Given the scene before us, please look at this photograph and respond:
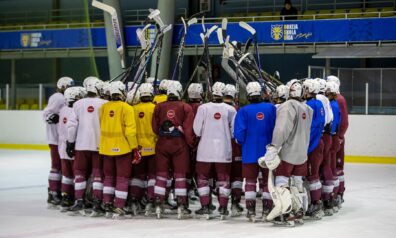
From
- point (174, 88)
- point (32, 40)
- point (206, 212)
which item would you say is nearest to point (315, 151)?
point (206, 212)

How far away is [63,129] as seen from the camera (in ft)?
30.9

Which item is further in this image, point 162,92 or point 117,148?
point 162,92

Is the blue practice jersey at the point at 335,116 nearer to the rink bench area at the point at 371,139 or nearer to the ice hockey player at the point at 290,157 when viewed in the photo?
the ice hockey player at the point at 290,157

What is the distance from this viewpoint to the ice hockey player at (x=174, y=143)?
29.2ft

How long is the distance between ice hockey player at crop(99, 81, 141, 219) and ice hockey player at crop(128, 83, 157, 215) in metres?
0.28

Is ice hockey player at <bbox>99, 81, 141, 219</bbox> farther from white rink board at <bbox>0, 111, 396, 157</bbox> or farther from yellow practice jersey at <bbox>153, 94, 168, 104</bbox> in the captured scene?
white rink board at <bbox>0, 111, 396, 157</bbox>

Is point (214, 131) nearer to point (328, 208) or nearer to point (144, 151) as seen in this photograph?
point (144, 151)

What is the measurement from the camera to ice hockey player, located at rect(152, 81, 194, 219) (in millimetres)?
8906

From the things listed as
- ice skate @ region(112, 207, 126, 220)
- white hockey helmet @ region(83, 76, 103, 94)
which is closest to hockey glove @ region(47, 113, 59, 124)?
white hockey helmet @ region(83, 76, 103, 94)

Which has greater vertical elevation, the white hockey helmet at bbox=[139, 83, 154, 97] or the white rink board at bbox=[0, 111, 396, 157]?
the white hockey helmet at bbox=[139, 83, 154, 97]

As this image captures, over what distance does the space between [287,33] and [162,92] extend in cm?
1116

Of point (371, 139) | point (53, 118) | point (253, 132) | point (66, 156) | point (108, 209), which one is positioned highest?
point (53, 118)

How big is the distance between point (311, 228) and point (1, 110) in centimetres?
1352

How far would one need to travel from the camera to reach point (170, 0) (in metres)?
21.9
